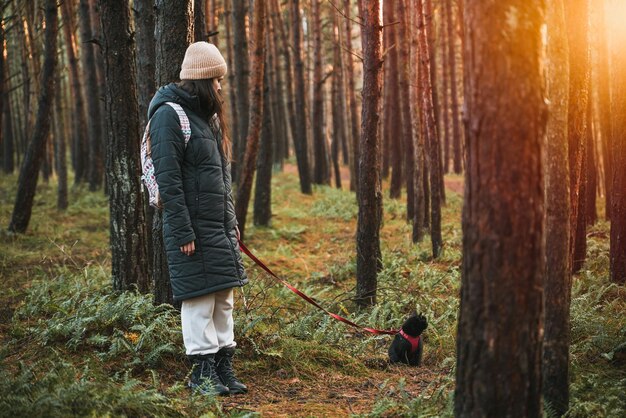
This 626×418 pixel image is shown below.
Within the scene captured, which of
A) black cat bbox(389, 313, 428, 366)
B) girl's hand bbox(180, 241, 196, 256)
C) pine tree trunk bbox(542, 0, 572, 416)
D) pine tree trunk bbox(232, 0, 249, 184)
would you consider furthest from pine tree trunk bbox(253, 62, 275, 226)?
pine tree trunk bbox(542, 0, 572, 416)

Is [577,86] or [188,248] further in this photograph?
[577,86]

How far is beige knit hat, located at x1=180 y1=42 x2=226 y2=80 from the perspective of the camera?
16.7 feet

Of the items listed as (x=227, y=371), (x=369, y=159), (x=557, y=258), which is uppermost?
(x=369, y=159)

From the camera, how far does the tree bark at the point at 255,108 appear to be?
12742 mm

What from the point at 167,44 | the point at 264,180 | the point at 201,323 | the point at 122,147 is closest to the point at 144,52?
the point at 122,147

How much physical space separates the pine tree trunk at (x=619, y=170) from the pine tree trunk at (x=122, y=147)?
6.26m

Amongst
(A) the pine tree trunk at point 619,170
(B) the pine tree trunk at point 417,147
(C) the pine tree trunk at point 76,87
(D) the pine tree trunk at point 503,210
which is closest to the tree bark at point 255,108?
(B) the pine tree trunk at point 417,147

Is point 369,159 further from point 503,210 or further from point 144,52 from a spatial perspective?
point 503,210

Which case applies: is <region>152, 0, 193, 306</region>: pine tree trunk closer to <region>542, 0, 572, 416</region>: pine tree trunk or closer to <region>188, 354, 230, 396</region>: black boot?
<region>188, 354, 230, 396</region>: black boot

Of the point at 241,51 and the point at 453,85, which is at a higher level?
the point at 453,85

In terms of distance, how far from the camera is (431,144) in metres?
12.8

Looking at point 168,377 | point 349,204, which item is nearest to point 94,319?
point 168,377

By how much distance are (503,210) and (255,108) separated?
402 inches

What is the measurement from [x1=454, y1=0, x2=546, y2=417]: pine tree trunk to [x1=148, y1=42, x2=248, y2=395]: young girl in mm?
2258
